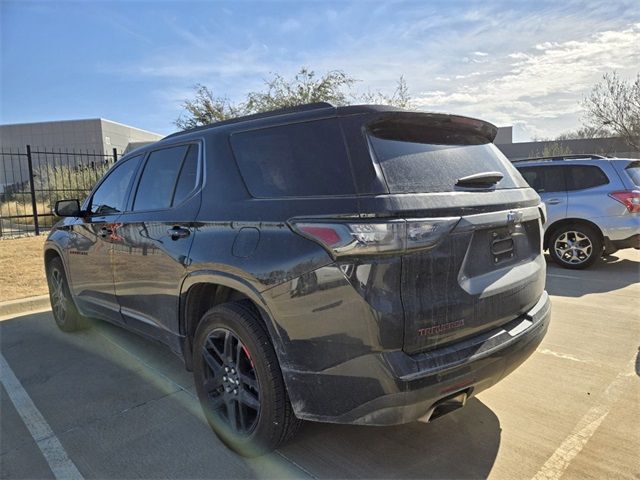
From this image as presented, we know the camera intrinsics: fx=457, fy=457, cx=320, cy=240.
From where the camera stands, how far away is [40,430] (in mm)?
3102

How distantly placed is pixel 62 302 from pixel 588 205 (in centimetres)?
762

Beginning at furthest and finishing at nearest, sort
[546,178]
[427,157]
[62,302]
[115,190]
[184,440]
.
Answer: [546,178]
[62,302]
[115,190]
[184,440]
[427,157]

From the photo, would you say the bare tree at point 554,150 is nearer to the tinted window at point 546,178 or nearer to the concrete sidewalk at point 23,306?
the tinted window at point 546,178

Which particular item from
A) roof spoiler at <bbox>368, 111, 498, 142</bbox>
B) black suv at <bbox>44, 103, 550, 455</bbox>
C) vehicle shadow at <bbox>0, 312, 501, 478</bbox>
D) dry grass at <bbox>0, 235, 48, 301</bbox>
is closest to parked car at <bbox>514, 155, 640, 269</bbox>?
black suv at <bbox>44, 103, 550, 455</bbox>

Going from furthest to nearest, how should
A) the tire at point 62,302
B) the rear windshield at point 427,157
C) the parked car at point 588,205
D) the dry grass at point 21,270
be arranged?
the parked car at point 588,205 → the dry grass at point 21,270 → the tire at point 62,302 → the rear windshield at point 427,157

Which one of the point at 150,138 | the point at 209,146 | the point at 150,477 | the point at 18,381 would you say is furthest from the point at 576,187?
the point at 150,138

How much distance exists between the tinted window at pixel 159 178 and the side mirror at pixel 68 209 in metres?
1.20

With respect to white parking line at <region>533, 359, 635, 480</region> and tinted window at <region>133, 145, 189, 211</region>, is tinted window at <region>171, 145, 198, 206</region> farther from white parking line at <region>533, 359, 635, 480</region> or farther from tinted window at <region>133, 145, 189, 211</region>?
white parking line at <region>533, 359, 635, 480</region>

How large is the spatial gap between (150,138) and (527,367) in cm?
5395

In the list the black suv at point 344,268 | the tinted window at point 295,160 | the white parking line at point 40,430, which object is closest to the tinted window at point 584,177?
the black suv at point 344,268

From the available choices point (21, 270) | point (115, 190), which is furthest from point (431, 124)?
point (21, 270)

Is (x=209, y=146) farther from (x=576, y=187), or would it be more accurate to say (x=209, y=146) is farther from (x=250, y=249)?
(x=576, y=187)

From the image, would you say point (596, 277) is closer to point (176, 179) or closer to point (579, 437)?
point (579, 437)

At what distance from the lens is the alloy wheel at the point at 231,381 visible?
8.45 feet
